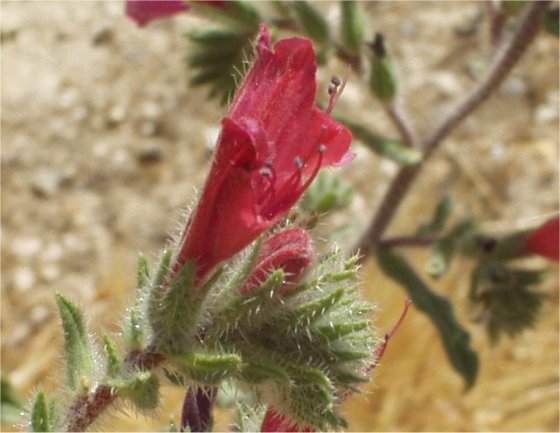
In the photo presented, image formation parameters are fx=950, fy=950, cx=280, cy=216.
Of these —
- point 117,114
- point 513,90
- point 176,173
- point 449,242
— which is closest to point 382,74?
point 449,242

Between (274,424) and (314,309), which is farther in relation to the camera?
(274,424)

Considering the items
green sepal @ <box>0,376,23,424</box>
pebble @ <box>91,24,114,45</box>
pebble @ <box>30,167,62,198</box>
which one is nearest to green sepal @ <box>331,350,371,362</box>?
green sepal @ <box>0,376,23,424</box>

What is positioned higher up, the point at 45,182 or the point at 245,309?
the point at 45,182

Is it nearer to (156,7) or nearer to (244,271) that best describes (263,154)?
(244,271)

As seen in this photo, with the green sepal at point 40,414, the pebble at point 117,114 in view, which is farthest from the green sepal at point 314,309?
the pebble at point 117,114

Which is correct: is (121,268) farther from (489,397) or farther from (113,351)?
(113,351)

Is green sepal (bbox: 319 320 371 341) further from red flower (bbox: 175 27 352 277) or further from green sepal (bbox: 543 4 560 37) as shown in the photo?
green sepal (bbox: 543 4 560 37)
